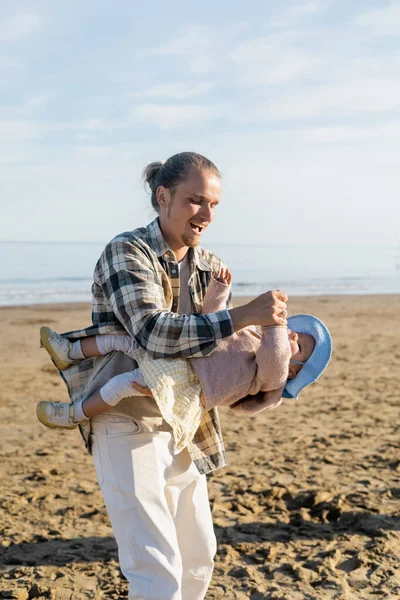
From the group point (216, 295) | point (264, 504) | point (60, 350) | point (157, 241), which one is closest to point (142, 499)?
point (60, 350)

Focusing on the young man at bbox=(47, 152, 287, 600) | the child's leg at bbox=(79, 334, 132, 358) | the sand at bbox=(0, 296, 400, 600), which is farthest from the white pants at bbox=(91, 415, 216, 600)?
the sand at bbox=(0, 296, 400, 600)

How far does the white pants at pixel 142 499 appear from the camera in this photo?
2.74 metres

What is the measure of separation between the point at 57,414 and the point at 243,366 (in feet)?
2.48

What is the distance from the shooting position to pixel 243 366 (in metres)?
2.85

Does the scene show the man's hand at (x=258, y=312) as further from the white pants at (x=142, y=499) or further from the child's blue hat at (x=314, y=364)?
the white pants at (x=142, y=499)

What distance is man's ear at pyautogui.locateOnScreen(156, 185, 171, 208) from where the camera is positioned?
115 inches

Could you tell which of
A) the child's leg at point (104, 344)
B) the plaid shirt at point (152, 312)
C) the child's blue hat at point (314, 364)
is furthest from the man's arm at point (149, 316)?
the child's blue hat at point (314, 364)

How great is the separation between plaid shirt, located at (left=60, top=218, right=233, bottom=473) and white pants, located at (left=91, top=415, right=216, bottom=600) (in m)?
0.14

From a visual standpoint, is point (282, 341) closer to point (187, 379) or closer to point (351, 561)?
point (187, 379)

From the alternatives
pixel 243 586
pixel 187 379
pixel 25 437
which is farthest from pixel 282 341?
pixel 25 437

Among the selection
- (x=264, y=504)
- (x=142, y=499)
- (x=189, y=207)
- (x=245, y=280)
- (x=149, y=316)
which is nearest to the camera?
(x=149, y=316)

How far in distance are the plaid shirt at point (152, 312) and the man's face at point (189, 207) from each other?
0.05 metres

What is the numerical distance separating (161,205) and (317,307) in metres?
15.0

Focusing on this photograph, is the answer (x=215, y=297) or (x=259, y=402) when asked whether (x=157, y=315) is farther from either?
(x=259, y=402)
